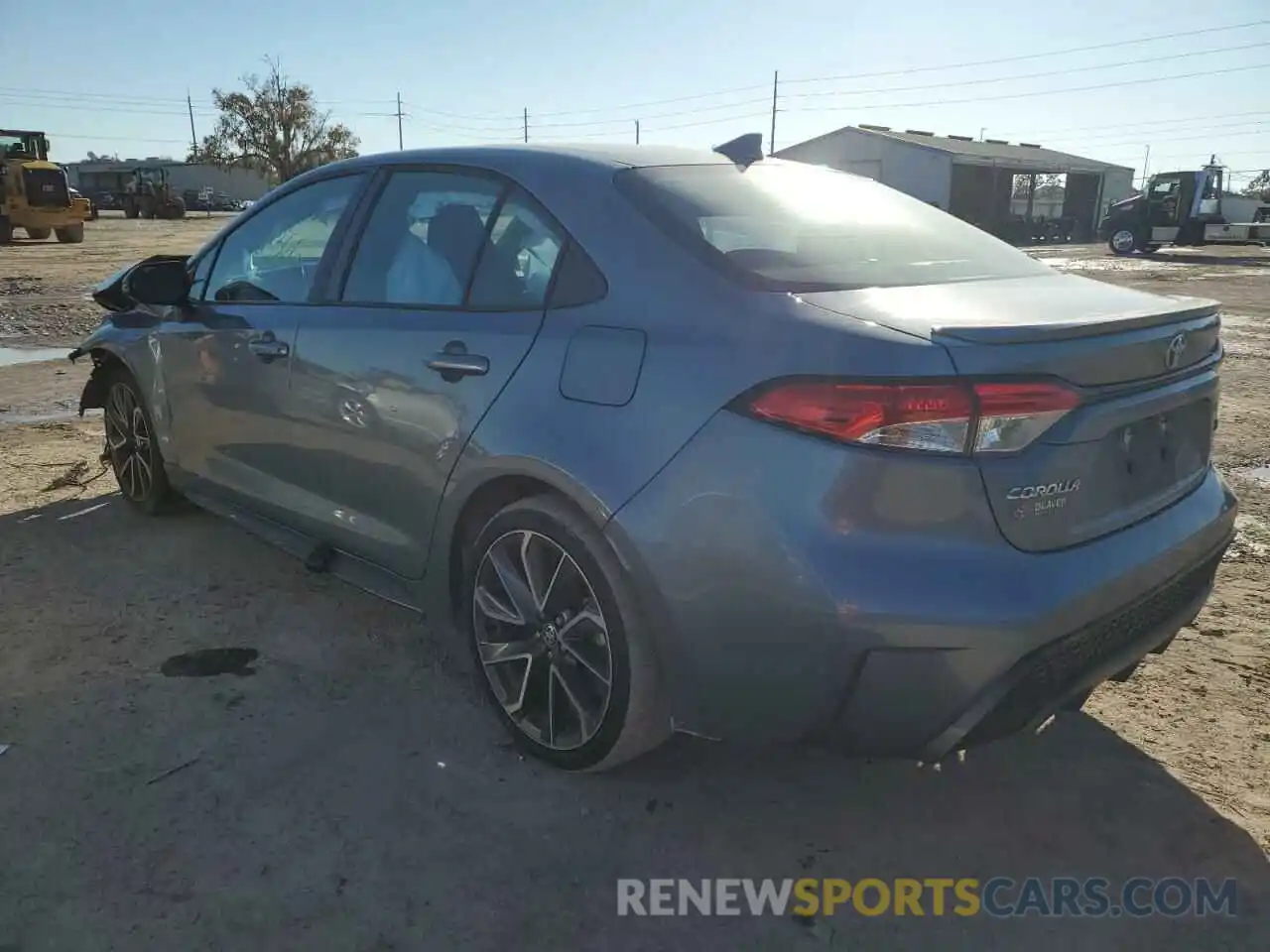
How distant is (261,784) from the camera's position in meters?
2.52

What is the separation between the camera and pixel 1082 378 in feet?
6.51

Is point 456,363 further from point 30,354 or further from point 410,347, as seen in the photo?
point 30,354

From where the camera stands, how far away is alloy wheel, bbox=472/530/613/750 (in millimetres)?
2398

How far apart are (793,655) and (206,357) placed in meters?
2.80

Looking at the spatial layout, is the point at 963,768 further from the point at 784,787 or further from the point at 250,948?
the point at 250,948

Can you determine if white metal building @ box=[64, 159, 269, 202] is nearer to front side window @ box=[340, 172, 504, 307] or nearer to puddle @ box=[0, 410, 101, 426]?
puddle @ box=[0, 410, 101, 426]

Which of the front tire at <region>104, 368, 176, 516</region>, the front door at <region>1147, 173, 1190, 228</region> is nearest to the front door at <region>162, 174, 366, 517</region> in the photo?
the front tire at <region>104, 368, 176, 516</region>

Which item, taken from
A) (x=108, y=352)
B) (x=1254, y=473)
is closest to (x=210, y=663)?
(x=108, y=352)

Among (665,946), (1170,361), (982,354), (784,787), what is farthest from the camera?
(784,787)

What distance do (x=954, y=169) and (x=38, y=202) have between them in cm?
3531

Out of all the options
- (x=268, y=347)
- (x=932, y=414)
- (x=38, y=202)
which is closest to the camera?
(x=932, y=414)

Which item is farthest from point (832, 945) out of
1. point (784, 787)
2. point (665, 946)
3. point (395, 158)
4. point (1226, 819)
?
point (395, 158)

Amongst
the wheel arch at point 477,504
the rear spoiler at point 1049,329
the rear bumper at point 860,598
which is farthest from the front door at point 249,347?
the rear spoiler at point 1049,329

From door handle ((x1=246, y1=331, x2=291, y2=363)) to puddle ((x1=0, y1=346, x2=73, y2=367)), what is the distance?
6681mm
